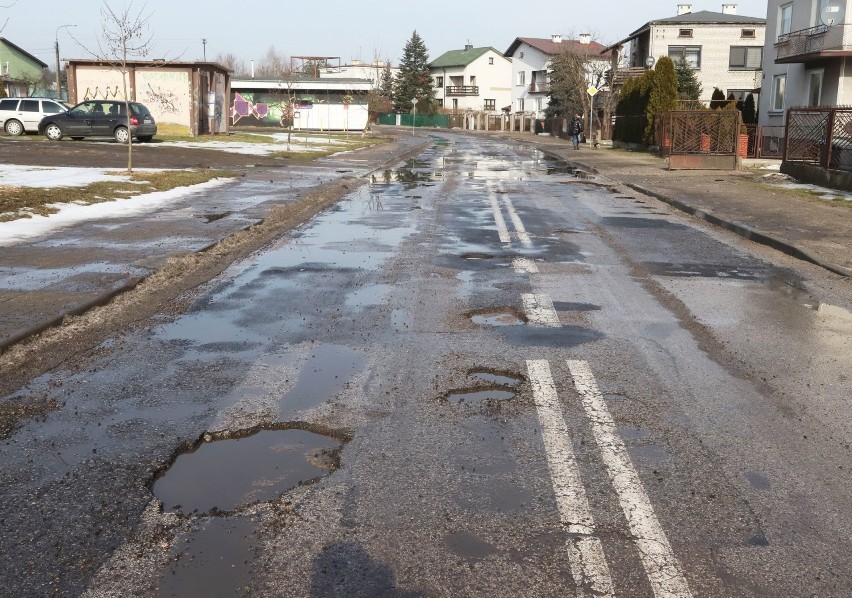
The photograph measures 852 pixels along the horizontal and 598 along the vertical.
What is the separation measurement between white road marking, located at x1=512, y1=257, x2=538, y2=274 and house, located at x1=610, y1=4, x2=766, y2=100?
5216cm

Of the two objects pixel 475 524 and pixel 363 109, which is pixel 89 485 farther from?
pixel 363 109

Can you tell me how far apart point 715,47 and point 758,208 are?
4753 centimetres

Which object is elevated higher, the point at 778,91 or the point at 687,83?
the point at 687,83

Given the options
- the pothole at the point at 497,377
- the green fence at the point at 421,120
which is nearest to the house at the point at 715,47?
the green fence at the point at 421,120

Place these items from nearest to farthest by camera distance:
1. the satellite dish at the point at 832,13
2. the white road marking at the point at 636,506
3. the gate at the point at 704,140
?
the white road marking at the point at 636,506 → the gate at the point at 704,140 → the satellite dish at the point at 832,13

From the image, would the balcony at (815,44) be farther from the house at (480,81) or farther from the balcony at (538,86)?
the house at (480,81)

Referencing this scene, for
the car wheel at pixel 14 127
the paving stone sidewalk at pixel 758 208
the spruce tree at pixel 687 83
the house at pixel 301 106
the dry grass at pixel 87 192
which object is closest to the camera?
the paving stone sidewalk at pixel 758 208

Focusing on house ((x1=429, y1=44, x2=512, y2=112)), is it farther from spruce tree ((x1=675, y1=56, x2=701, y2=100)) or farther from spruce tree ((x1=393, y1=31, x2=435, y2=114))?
spruce tree ((x1=675, y1=56, x2=701, y2=100))

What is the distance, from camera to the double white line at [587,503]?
11.4 feet

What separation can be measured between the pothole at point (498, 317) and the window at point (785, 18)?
33.9 meters

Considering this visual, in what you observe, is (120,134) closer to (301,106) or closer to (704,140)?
(704,140)

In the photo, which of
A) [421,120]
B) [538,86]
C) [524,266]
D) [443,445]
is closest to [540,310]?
[524,266]

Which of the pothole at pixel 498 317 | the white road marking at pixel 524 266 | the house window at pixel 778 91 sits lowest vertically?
the pothole at pixel 498 317

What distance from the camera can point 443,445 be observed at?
4844mm
